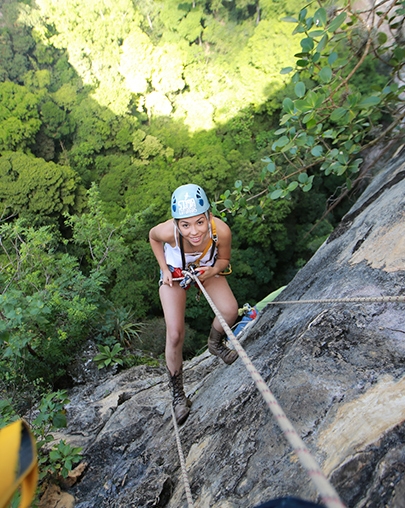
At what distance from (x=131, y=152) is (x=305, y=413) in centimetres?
2426

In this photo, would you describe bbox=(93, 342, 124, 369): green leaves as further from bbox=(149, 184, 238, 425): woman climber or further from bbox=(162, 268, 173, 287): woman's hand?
bbox=(162, 268, 173, 287): woman's hand

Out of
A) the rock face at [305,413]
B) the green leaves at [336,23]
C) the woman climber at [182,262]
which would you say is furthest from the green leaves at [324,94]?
the rock face at [305,413]

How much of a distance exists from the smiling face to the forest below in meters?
1.99

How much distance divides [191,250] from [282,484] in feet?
5.51

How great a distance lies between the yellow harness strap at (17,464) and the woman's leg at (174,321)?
1.96m

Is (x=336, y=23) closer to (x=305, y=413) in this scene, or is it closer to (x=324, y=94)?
(x=324, y=94)

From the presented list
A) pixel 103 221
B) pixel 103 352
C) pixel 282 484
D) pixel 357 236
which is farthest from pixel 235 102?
pixel 282 484

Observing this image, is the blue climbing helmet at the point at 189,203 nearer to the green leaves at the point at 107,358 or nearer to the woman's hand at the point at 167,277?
the woman's hand at the point at 167,277

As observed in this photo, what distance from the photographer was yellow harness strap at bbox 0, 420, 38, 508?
788mm

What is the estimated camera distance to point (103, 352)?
22.6 feet

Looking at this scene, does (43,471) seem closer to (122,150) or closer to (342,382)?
(342,382)

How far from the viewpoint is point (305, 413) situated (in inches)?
67.9

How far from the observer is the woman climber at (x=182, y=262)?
267 centimetres

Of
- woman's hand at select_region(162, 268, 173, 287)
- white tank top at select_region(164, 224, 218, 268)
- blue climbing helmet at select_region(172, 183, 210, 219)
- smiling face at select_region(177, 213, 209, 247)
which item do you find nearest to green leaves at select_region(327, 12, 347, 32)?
blue climbing helmet at select_region(172, 183, 210, 219)
